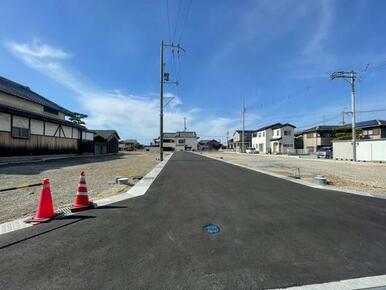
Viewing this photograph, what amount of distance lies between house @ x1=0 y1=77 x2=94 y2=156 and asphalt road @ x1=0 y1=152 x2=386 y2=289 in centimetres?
1808

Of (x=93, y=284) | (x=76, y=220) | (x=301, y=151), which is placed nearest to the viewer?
(x=93, y=284)

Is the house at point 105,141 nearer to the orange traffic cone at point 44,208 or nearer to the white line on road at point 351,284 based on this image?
the orange traffic cone at point 44,208

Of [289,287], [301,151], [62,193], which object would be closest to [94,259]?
[289,287]

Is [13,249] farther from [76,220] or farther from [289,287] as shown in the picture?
[289,287]

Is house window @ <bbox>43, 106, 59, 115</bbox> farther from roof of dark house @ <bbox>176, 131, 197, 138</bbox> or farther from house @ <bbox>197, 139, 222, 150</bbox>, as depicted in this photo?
house @ <bbox>197, 139, 222, 150</bbox>

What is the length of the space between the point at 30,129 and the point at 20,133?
1426 millimetres

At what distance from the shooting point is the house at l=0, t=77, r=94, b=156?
18.8m

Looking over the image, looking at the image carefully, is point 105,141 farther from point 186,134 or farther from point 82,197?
point 186,134

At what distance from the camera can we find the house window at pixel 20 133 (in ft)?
63.7

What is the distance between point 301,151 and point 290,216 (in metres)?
57.1

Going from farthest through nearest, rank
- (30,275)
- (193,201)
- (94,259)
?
(193,201) < (94,259) < (30,275)

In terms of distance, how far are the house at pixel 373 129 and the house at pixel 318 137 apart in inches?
333

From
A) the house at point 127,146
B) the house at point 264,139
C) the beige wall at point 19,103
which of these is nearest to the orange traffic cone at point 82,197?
the beige wall at point 19,103

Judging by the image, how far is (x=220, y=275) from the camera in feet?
9.50
